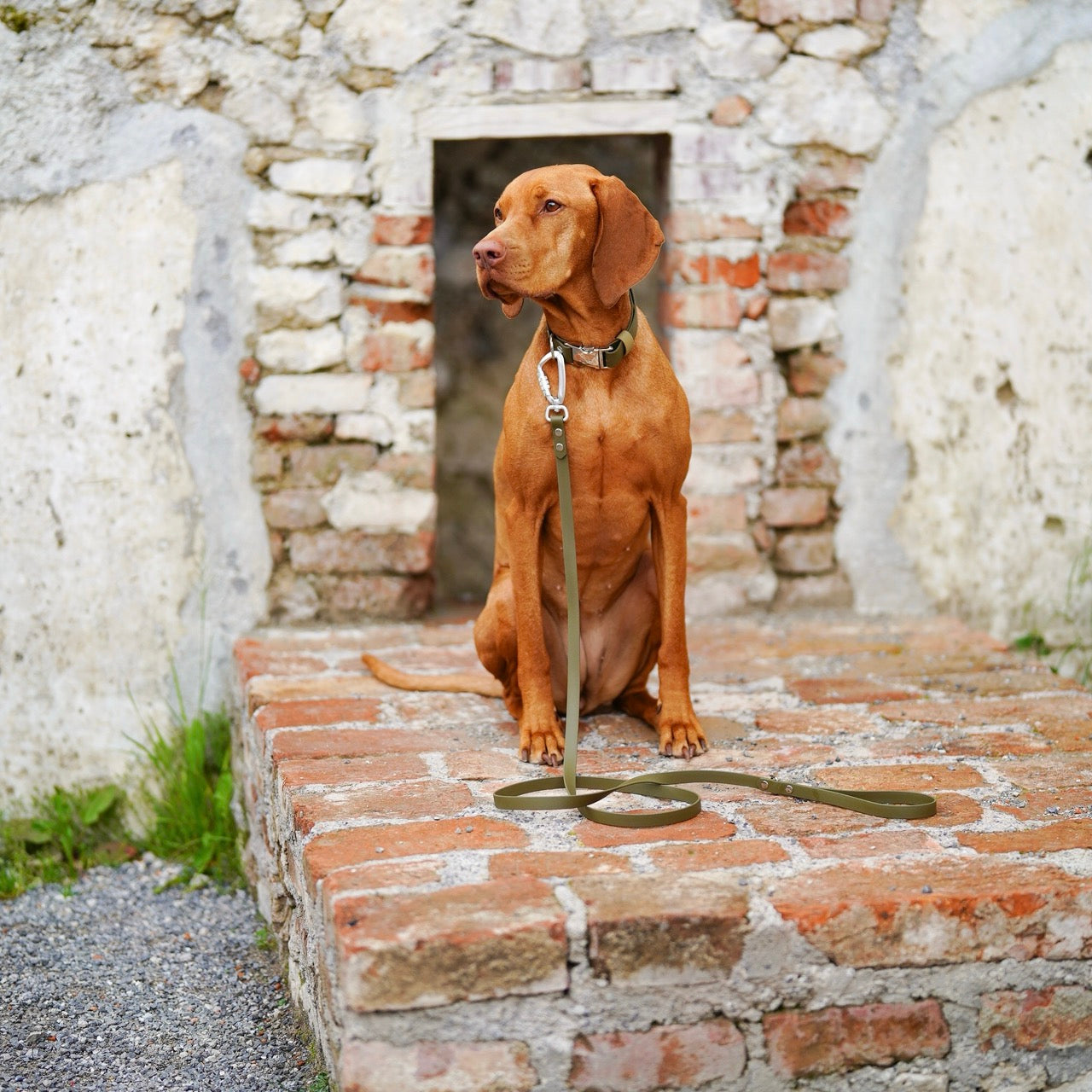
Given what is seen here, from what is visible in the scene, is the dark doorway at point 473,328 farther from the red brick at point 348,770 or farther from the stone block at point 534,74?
the red brick at point 348,770

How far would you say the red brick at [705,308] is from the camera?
4.09m

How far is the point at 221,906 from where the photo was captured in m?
3.54

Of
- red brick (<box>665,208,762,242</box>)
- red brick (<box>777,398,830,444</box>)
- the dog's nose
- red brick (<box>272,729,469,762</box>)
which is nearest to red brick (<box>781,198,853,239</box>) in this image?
red brick (<box>665,208,762,242</box>)

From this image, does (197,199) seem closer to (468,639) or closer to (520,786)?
(468,639)

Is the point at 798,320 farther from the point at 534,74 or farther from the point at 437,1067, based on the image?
the point at 437,1067

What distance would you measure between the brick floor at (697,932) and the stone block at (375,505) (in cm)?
138

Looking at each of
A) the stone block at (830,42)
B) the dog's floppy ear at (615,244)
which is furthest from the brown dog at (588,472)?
the stone block at (830,42)

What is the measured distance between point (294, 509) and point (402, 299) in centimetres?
75

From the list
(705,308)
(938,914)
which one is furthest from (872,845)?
(705,308)

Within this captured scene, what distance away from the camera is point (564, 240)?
2.62 metres

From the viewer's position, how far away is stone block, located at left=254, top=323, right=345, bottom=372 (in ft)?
13.0

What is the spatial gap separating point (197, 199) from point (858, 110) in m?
2.08

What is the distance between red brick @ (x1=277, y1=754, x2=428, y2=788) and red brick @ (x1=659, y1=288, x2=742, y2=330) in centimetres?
186

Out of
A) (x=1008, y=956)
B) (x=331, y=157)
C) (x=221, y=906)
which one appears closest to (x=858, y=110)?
(x=331, y=157)
